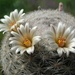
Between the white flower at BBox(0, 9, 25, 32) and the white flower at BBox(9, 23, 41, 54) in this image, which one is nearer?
the white flower at BBox(9, 23, 41, 54)

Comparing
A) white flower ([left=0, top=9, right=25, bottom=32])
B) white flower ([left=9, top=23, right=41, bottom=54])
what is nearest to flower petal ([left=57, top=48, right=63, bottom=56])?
white flower ([left=9, top=23, right=41, bottom=54])

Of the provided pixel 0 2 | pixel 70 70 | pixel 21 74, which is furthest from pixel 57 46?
pixel 0 2

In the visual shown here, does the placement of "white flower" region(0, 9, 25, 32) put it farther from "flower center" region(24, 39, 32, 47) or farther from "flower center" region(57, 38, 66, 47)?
"flower center" region(57, 38, 66, 47)

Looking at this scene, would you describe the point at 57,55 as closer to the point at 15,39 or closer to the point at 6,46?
the point at 15,39

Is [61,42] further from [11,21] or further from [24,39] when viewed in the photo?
[11,21]

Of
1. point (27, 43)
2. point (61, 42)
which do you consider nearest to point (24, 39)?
point (27, 43)
